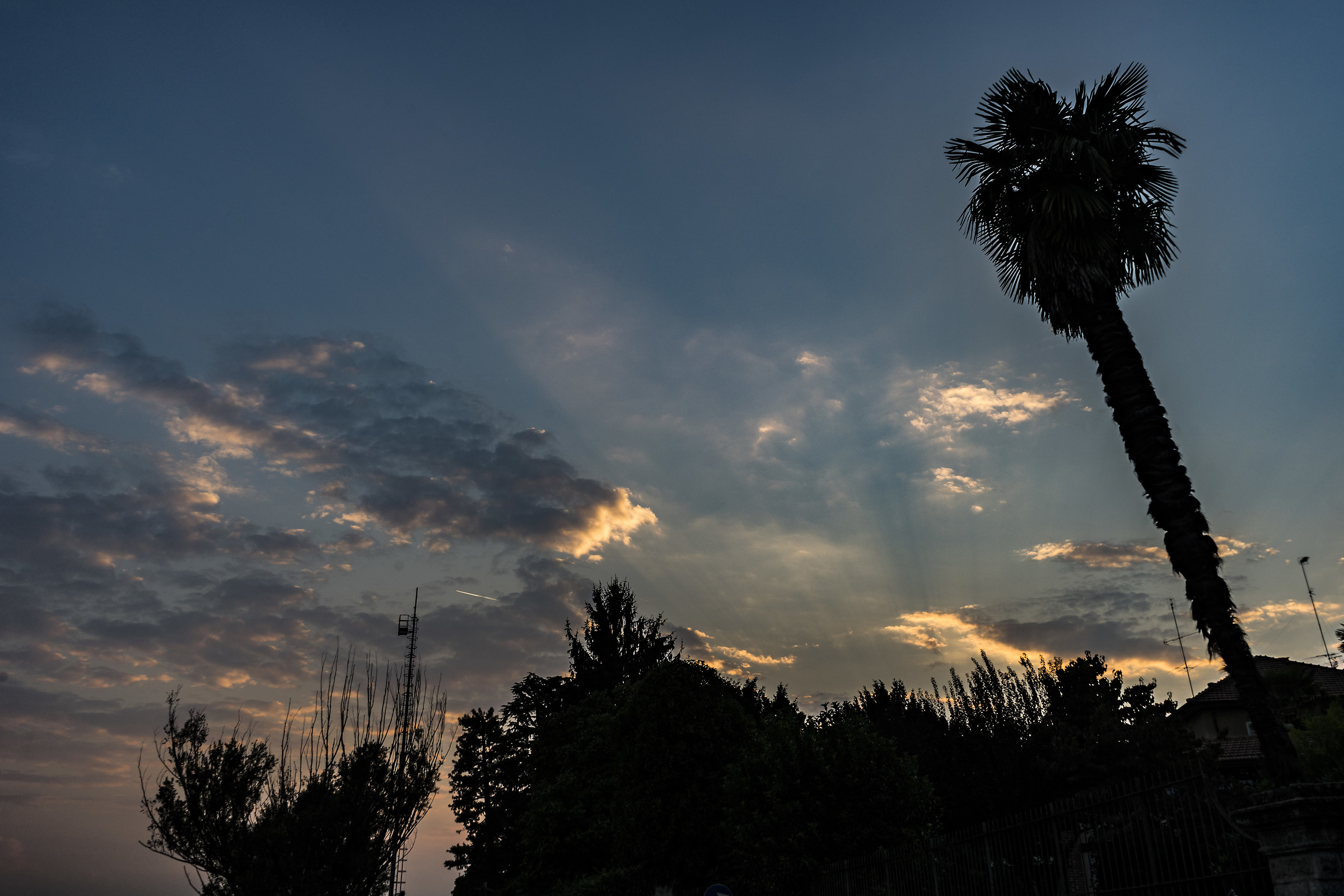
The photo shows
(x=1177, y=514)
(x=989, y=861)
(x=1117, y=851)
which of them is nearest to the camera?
(x=1117, y=851)

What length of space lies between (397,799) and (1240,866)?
15.8m

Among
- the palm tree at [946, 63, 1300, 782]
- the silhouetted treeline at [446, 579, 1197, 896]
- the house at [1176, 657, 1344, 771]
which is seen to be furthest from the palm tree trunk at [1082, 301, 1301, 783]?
the house at [1176, 657, 1344, 771]

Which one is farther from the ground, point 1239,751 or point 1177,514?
point 1177,514

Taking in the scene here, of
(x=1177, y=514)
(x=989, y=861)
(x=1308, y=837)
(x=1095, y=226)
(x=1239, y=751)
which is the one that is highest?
(x=1095, y=226)

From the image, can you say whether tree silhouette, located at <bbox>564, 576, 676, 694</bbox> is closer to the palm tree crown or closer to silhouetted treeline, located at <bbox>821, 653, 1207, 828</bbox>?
silhouetted treeline, located at <bbox>821, 653, 1207, 828</bbox>

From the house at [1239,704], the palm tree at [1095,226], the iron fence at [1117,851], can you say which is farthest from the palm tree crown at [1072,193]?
the house at [1239,704]

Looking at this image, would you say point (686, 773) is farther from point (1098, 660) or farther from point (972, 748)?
point (1098, 660)

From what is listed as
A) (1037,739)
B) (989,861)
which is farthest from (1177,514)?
(1037,739)

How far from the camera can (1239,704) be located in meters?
47.8

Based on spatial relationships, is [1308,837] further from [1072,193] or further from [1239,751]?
[1239,751]

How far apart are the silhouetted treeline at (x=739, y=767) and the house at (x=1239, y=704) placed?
7491mm

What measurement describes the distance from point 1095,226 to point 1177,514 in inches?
215

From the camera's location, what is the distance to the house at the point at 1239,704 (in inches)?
1524

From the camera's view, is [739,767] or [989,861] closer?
[989,861]
